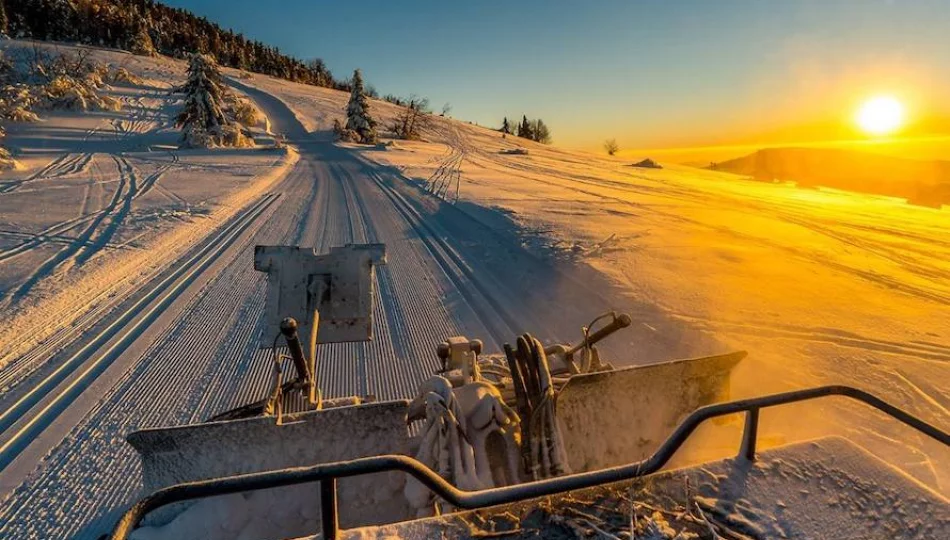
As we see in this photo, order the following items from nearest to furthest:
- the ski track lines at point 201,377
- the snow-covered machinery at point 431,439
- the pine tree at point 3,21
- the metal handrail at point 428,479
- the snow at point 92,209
Result: 1. the metal handrail at point 428,479
2. the snow-covered machinery at point 431,439
3. the ski track lines at point 201,377
4. the snow at point 92,209
5. the pine tree at point 3,21

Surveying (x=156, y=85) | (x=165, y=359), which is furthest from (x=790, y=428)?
(x=156, y=85)

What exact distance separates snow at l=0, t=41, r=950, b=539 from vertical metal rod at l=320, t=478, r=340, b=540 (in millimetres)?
2283

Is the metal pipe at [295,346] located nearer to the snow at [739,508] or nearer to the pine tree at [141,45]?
the snow at [739,508]

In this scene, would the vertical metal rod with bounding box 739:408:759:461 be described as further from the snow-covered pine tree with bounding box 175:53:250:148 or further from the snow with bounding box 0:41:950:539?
the snow-covered pine tree with bounding box 175:53:250:148

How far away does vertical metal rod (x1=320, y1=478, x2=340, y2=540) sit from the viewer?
147 cm

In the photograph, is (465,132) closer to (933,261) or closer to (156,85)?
(156,85)

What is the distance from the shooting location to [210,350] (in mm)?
4910

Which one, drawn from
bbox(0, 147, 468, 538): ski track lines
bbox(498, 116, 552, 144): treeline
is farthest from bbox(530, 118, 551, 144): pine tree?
bbox(0, 147, 468, 538): ski track lines

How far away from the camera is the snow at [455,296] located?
→ 372 cm

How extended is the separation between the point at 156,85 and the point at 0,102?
22255 mm

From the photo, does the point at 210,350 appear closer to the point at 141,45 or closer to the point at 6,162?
the point at 6,162

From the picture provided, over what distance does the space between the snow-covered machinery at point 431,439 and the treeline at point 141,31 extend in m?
56.5

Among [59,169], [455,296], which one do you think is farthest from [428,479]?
[59,169]

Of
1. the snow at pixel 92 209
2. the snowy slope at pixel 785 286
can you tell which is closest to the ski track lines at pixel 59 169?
the snow at pixel 92 209
